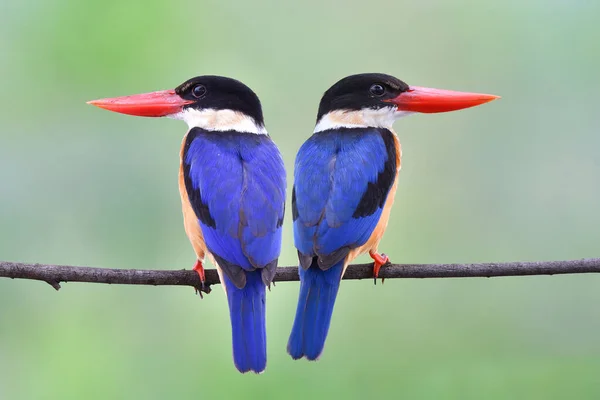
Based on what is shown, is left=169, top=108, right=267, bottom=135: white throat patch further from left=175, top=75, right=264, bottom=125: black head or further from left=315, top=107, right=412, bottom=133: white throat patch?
left=315, top=107, right=412, bottom=133: white throat patch

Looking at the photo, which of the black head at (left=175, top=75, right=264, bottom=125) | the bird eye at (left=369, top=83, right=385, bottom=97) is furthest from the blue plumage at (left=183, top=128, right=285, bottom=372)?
the bird eye at (left=369, top=83, right=385, bottom=97)

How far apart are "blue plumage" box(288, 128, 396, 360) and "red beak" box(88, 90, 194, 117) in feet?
1.43

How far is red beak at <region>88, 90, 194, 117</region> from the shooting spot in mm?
2141

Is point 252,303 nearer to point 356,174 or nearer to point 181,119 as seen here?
point 356,174

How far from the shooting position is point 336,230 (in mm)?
2014

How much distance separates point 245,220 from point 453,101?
2.41ft

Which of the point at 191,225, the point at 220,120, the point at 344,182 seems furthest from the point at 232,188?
the point at 220,120

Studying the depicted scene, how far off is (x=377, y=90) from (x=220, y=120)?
1.75ft

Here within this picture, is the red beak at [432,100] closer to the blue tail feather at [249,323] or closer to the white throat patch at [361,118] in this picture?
the white throat patch at [361,118]

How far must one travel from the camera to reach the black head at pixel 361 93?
2.52 m

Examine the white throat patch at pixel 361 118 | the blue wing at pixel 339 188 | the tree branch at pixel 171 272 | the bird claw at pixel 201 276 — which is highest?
the white throat patch at pixel 361 118

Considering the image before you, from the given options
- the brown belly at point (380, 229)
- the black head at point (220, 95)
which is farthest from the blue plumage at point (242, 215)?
the brown belly at point (380, 229)

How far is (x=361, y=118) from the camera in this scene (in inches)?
99.0

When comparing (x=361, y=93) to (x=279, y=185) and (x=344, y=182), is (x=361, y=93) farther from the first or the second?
(x=279, y=185)
